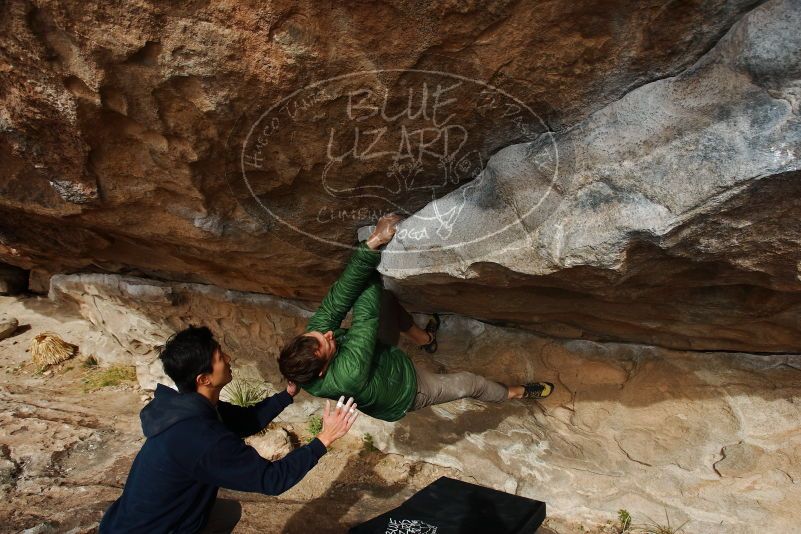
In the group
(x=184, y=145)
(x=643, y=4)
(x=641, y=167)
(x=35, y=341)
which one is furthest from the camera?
(x=35, y=341)

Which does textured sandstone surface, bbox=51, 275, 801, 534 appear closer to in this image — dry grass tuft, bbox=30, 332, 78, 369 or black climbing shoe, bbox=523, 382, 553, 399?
black climbing shoe, bbox=523, 382, 553, 399

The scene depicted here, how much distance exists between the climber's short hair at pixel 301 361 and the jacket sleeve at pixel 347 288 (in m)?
0.39

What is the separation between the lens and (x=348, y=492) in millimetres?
3992

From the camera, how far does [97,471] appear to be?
4.27 metres

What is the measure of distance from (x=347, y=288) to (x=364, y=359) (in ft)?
1.35

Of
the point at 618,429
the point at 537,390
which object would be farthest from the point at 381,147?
the point at 618,429

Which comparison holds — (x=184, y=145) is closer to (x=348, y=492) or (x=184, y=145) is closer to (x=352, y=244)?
(x=352, y=244)

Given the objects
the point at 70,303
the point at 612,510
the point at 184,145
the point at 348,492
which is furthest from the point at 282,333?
the point at 70,303

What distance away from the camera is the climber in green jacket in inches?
103

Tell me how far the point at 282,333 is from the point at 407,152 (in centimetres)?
254

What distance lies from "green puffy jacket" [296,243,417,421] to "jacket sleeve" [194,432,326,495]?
2.09ft

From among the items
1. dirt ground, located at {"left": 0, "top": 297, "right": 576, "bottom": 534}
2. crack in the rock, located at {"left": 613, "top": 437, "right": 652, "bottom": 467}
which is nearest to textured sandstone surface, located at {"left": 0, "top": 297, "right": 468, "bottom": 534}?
dirt ground, located at {"left": 0, "top": 297, "right": 576, "bottom": 534}

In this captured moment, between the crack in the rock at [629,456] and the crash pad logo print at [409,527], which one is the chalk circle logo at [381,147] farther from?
the crack in the rock at [629,456]

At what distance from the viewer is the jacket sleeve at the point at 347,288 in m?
2.81
